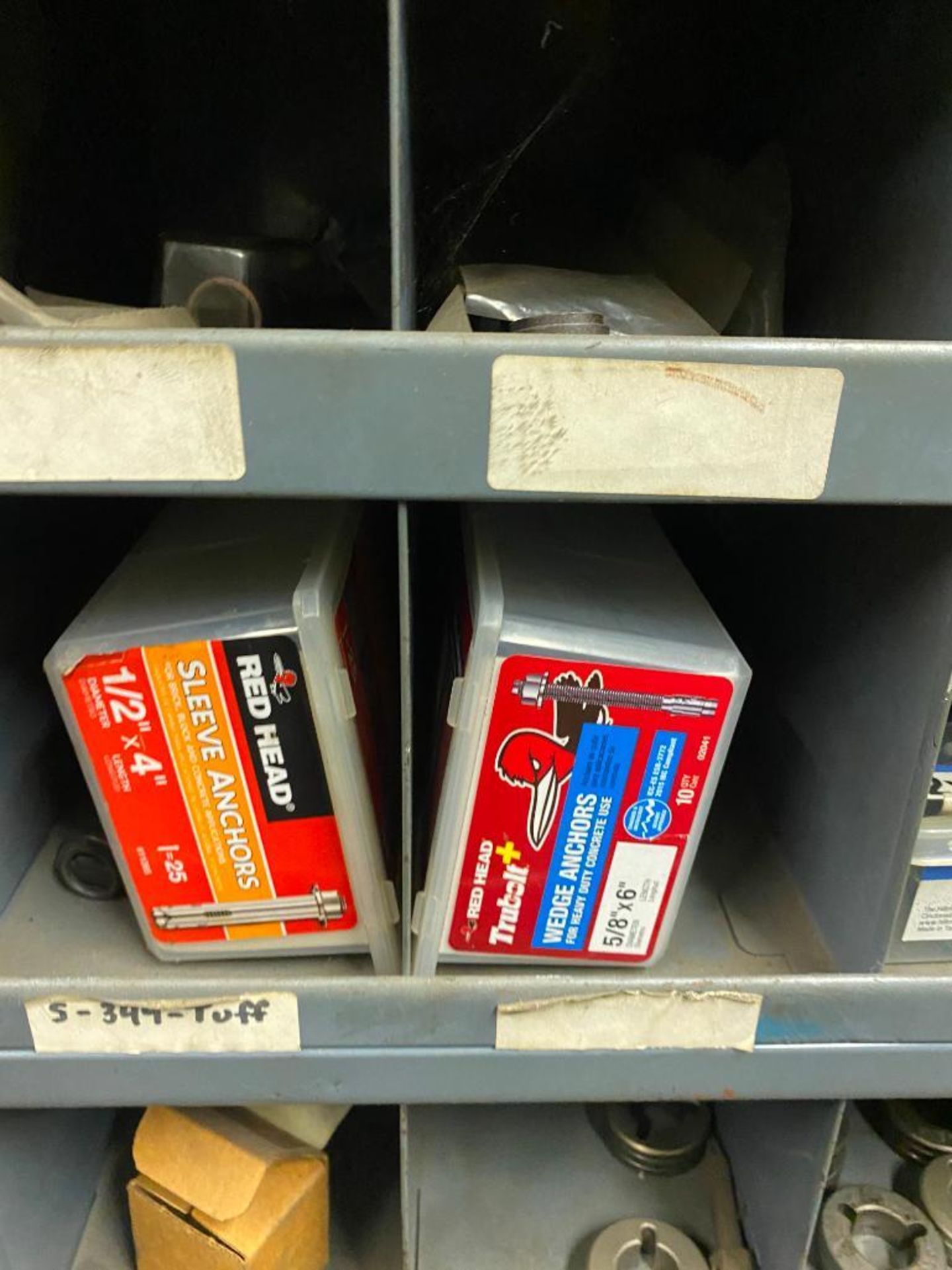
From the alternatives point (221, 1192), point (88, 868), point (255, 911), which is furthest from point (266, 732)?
point (221, 1192)

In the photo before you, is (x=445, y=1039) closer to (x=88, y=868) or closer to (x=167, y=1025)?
(x=167, y=1025)

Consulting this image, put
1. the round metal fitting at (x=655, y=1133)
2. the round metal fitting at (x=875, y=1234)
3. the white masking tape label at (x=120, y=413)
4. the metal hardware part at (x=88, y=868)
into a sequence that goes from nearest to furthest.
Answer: the white masking tape label at (x=120, y=413), the metal hardware part at (x=88, y=868), the round metal fitting at (x=875, y=1234), the round metal fitting at (x=655, y=1133)

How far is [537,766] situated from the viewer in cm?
53

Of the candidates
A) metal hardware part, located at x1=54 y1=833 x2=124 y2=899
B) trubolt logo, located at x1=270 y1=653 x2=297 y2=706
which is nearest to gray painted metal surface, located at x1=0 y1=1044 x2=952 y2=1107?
metal hardware part, located at x1=54 y1=833 x2=124 y2=899

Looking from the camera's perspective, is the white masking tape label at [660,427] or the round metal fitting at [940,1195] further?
the round metal fitting at [940,1195]

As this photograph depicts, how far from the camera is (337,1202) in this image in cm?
87

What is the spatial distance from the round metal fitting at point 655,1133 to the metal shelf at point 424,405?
0.72 meters

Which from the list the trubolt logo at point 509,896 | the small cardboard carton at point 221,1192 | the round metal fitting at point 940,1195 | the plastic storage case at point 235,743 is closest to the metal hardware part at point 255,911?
the plastic storage case at point 235,743

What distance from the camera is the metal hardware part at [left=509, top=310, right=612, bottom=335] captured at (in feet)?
1.64

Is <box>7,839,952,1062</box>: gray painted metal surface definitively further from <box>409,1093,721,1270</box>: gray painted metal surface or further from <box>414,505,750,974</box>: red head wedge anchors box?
<box>409,1093,721,1270</box>: gray painted metal surface

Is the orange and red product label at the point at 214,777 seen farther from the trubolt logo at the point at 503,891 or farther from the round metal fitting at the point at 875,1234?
the round metal fitting at the point at 875,1234

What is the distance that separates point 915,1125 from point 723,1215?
0.23m

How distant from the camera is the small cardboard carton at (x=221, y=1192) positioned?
0.71 metres

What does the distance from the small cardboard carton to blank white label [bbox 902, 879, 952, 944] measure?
51 cm
